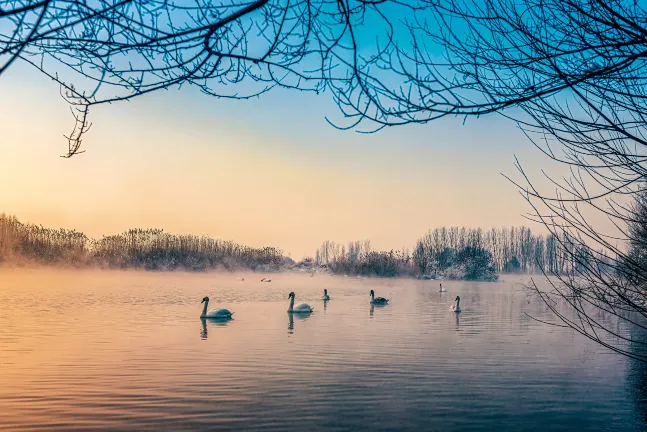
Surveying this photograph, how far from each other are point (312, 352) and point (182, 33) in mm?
12867

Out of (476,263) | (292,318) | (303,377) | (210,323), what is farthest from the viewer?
(476,263)

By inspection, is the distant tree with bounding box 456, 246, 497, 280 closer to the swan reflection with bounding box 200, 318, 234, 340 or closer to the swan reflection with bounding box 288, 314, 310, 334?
the swan reflection with bounding box 288, 314, 310, 334

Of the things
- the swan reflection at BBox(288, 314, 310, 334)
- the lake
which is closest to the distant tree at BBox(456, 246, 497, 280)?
the swan reflection at BBox(288, 314, 310, 334)

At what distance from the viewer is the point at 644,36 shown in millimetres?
3137

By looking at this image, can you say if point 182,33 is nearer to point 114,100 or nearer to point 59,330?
point 114,100

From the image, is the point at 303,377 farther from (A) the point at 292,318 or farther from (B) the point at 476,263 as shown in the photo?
(B) the point at 476,263

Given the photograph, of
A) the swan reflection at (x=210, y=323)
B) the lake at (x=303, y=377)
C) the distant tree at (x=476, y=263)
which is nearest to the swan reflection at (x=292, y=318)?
the lake at (x=303, y=377)

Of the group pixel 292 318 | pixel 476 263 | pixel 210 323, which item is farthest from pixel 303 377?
pixel 476 263

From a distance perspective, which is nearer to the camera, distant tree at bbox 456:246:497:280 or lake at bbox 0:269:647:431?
lake at bbox 0:269:647:431

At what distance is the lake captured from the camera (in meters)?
8.93

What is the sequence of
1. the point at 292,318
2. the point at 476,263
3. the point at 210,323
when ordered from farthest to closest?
1. the point at 476,263
2. the point at 292,318
3. the point at 210,323

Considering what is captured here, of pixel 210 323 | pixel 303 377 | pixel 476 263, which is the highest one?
pixel 476 263

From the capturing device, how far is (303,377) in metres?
11.7

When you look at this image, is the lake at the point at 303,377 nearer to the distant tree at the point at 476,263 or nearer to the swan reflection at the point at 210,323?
the swan reflection at the point at 210,323
